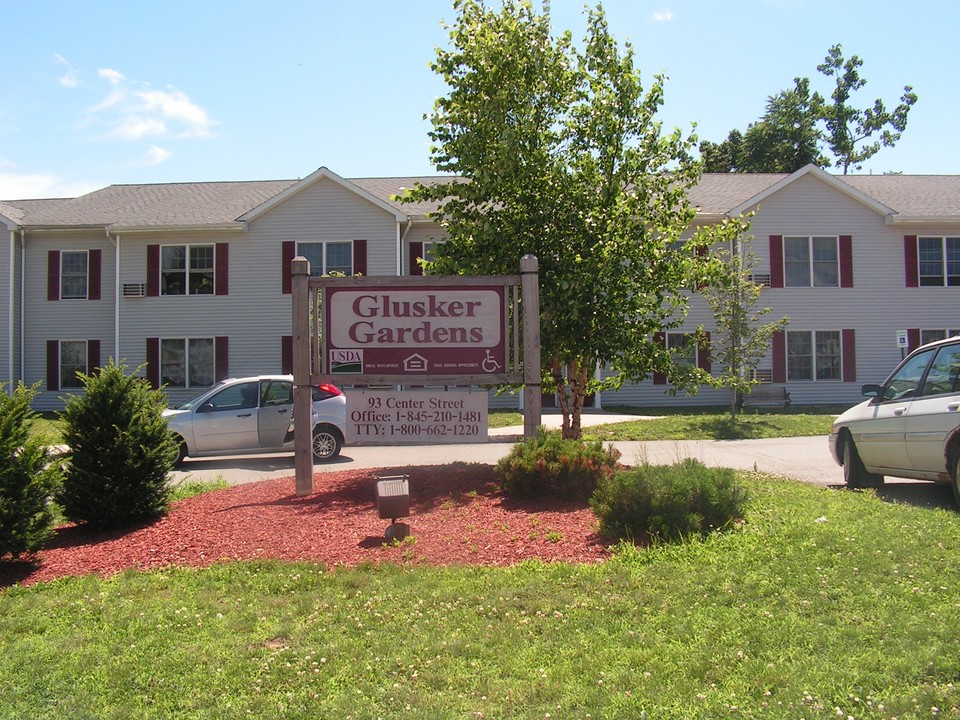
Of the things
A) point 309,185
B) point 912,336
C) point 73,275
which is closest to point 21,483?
point 309,185

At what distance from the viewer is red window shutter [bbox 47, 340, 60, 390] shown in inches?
1000

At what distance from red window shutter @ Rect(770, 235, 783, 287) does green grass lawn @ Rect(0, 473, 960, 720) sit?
19.3 m

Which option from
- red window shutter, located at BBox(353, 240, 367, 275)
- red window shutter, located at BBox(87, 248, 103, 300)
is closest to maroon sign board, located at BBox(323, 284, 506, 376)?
red window shutter, located at BBox(353, 240, 367, 275)

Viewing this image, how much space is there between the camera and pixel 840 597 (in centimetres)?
485

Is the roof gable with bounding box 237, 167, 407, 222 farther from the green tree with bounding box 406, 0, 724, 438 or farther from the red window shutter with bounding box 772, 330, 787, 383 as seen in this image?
the green tree with bounding box 406, 0, 724, 438

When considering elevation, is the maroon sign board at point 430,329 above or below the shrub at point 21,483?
above

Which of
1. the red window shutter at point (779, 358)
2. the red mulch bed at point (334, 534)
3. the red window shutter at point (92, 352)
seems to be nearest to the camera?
the red mulch bed at point (334, 534)

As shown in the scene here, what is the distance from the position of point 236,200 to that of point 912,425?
22.8m

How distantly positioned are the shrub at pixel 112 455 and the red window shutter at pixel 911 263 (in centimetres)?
2338

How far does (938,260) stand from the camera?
25.0 meters

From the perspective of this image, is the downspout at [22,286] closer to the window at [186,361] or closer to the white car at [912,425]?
the window at [186,361]

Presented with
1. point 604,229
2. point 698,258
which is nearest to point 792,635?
point 604,229

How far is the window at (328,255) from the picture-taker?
24.2 m

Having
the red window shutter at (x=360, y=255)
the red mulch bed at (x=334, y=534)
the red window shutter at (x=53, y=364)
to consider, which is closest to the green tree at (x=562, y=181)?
the red mulch bed at (x=334, y=534)
